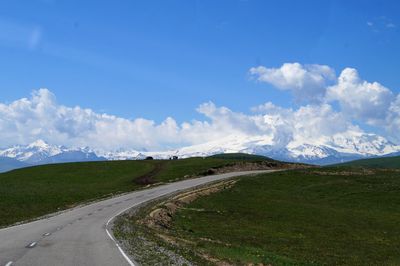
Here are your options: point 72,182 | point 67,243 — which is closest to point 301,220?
point 67,243

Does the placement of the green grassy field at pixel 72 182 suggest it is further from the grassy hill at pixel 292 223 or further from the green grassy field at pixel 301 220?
the green grassy field at pixel 301 220

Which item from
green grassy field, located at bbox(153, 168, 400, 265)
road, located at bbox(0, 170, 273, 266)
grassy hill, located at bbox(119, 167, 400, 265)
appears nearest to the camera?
road, located at bbox(0, 170, 273, 266)

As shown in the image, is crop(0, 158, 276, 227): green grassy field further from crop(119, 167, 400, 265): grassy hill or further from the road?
crop(119, 167, 400, 265): grassy hill

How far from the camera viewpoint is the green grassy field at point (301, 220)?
32.7 m

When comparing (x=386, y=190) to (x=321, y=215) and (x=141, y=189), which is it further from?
(x=141, y=189)

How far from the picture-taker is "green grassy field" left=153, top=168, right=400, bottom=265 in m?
32.7

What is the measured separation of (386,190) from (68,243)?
5766 centimetres

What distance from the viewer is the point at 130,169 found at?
111688 mm

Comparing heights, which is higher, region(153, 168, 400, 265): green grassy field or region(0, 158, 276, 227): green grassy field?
region(0, 158, 276, 227): green grassy field

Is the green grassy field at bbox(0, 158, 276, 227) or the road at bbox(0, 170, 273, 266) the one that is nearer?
the road at bbox(0, 170, 273, 266)

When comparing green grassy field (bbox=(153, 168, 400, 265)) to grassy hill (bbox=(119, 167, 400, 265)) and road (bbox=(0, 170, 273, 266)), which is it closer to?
grassy hill (bbox=(119, 167, 400, 265))

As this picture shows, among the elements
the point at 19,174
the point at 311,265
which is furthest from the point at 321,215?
the point at 19,174

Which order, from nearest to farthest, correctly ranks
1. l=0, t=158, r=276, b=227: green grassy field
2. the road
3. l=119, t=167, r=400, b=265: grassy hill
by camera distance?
the road, l=119, t=167, r=400, b=265: grassy hill, l=0, t=158, r=276, b=227: green grassy field

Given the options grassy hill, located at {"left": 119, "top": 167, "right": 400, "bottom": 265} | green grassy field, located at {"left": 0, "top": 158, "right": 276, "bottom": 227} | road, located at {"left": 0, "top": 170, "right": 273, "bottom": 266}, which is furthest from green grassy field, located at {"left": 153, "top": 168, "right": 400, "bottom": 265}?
green grassy field, located at {"left": 0, "top": 158, "right": 276, "bottom": 227}
